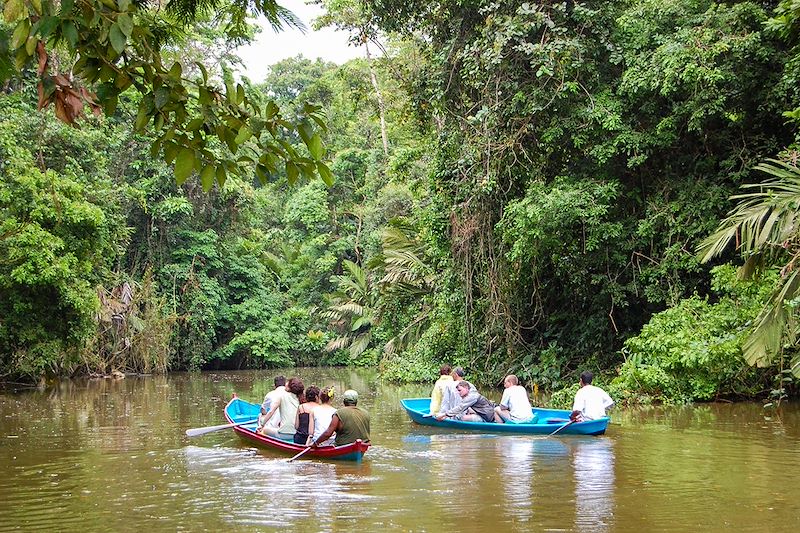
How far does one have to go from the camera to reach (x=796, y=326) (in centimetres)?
1185

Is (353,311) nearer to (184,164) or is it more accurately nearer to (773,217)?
(773,217)

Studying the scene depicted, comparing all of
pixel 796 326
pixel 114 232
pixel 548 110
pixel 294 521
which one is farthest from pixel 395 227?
pixel 294 521

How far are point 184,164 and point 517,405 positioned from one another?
387 inches

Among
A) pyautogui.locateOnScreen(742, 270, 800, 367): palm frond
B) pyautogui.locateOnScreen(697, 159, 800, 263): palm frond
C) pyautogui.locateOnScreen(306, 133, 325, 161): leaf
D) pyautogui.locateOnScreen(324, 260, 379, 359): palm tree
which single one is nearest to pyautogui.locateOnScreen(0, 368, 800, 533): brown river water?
pyautogui.locateOnScreen(742, 270, 800, 367): palm frond

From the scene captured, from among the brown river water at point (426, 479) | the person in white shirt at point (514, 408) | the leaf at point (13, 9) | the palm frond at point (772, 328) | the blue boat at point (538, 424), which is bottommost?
the brown river water at point (426, 479)

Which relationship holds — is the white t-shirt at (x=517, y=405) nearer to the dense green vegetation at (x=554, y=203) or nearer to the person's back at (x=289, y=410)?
the dense green vegetation at (x=554, y=203)

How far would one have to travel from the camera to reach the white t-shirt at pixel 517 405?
12344 millimetres

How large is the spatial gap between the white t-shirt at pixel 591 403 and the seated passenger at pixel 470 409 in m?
1.51

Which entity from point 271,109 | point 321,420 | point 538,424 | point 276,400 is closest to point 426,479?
point 321,420

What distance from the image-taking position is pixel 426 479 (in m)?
8.56

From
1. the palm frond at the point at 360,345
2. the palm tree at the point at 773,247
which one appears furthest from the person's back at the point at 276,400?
the palm frond at the point at 360,345

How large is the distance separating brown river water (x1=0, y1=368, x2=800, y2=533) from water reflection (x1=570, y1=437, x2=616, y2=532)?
21 millimetres

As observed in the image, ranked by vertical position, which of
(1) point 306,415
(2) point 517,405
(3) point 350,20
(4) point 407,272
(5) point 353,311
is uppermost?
(3) point 350,20

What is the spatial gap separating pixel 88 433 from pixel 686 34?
11559 mm
